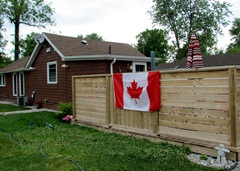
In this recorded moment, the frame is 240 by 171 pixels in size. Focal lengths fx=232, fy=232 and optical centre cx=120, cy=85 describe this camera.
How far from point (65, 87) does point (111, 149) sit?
6.86 meters

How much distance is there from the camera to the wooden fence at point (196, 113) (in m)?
4.04

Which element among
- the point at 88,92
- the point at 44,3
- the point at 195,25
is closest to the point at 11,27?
the point at 44,3

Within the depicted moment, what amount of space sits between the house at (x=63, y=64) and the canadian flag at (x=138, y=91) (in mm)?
4600

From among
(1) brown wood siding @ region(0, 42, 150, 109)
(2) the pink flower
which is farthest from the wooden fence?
(1) brown wood siding @ region(0, 42, 150, 109)

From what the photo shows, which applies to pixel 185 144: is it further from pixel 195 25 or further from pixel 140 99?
pixel 195 25

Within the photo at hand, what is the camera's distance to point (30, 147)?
17.1ft

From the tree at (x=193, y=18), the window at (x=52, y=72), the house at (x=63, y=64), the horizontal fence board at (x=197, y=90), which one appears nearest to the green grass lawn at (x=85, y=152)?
the horizontal fence board at (x=197, y=90)

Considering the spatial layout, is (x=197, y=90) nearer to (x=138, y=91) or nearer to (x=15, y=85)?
(x=138, y=91)

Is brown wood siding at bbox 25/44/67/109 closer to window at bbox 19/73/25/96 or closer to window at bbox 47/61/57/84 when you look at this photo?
window at bbox 47/61/57/84

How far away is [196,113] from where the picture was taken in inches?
178

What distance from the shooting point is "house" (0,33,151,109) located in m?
10.8

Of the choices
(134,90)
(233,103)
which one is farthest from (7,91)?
(233,103)

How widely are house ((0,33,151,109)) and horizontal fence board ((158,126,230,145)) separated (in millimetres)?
6020

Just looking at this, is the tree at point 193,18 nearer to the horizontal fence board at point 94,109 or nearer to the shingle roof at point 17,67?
the shingle roof at point 17,67
